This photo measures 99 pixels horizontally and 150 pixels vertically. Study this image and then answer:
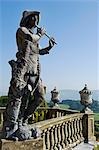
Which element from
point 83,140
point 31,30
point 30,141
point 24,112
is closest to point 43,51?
point 31,30

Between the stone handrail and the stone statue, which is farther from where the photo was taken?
the stone handrail

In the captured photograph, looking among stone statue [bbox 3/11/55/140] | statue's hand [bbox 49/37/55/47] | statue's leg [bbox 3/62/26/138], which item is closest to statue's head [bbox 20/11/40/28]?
stone statue [bbox 3/11/55/140]

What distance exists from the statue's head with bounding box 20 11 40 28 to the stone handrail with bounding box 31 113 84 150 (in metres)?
2.41

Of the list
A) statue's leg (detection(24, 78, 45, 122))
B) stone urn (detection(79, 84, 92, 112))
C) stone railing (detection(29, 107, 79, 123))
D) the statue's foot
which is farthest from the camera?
stone railing (detection(29, 107, 79, 123))

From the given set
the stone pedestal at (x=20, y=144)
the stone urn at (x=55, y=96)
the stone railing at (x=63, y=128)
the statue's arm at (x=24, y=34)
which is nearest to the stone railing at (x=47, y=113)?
the stone railing at (x=63, y=128)

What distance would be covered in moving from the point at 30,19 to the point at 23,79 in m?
1.19

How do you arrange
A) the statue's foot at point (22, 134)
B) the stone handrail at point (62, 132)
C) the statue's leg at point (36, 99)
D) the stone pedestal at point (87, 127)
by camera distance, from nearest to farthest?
the statue's foot at point (22, 134) < the statue's leg at point (36, 99) < the stone handrail at point (62, 132) < the stone pedestal at point (87, 127)

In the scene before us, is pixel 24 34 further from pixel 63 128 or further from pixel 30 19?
pixel 63 128

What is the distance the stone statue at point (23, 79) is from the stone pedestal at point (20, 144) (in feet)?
0.30

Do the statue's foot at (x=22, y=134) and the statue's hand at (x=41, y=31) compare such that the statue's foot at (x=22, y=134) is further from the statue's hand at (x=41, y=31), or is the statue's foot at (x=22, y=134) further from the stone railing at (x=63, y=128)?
the statue's hand at (x=41, y=31)

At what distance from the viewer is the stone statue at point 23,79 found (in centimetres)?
697

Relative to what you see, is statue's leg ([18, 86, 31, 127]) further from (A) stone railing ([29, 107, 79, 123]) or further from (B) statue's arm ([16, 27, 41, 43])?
(A) stone railing ([29, 107, 79, 123])

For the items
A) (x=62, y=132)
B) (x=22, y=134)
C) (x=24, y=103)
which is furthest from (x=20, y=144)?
(x=62, y=132)

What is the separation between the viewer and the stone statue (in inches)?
275
